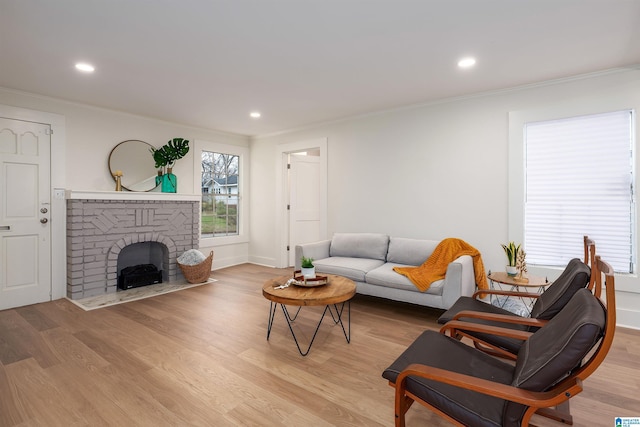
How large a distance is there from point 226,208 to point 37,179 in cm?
271

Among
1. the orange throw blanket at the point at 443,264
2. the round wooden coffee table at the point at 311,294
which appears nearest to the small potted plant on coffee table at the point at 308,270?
the round wooden coffee table at the point at 311,294

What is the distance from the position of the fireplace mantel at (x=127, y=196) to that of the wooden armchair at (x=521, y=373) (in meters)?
4.15

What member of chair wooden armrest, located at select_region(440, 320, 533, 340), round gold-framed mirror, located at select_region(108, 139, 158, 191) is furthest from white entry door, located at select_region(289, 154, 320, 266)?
chair wooden armrest, located at select_region(440, 320, 533, 340)

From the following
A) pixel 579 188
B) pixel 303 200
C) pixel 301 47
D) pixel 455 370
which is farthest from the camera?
pixel 303 200

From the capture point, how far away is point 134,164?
15.2 ft

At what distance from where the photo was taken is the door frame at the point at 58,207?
3924mm

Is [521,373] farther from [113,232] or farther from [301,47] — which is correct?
[113,232]

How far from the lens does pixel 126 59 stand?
113 inches

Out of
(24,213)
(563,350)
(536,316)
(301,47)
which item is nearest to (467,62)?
(301,47)

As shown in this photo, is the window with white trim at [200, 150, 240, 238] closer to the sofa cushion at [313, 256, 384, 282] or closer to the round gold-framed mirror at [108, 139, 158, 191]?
the round gold-framed mirror at [108, 139, 158, 191]

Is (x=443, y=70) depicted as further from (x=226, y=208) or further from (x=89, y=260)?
(x=89, y=260)

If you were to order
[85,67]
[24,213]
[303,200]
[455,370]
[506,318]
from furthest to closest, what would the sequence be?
1. [303,200]
2. [24,213]
3. [85,67]
4. [506,318]
5. [455,370]

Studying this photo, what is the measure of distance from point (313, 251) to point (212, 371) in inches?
87.3

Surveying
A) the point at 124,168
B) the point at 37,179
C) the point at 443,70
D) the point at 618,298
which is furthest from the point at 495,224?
the point at 37,179
